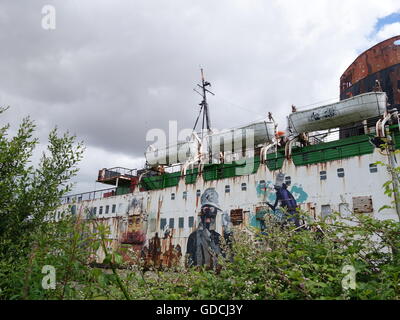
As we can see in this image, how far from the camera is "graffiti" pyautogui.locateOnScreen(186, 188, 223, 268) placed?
20.2m

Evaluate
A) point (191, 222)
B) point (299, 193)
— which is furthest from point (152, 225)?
point (299, 193)

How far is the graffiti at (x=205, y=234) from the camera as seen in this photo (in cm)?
2019

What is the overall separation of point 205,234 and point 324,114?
38.5 ft

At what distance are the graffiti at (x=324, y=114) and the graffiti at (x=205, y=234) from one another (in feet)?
28.7

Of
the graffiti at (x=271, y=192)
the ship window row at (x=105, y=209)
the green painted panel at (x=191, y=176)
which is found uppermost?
the green painted panel at (x=191, y=176)

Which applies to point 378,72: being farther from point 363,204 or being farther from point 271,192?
point 271,192

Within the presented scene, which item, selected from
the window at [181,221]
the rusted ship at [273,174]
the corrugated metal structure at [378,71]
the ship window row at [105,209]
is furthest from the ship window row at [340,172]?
the ship window row at [105,209]

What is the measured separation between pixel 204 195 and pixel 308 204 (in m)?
7.89

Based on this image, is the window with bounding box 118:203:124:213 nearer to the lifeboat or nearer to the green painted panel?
the green painted panel

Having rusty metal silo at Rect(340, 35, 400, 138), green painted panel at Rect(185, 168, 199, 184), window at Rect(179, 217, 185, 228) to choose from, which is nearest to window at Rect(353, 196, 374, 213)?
rusty metal silo at Rect(340, 35, 400, 138)

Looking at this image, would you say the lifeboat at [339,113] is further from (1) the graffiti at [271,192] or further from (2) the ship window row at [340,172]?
(1) the graffiti at [271,192]

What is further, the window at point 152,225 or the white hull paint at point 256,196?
the window at point 152,225

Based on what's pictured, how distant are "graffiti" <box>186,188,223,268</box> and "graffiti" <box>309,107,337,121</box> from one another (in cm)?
874
